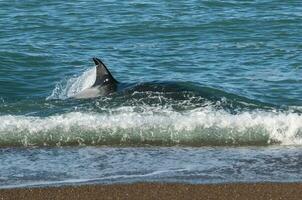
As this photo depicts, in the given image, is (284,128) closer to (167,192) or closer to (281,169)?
(281,169)

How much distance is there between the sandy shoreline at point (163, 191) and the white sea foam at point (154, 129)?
2.63m

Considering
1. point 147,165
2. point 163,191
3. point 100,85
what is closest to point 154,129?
point 147,165

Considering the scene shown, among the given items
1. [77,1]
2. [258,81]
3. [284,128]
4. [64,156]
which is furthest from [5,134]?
[77,1]

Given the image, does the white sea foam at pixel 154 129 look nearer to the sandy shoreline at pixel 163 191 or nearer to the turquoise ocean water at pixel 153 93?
the turquoise ocean water at pixel 153 93

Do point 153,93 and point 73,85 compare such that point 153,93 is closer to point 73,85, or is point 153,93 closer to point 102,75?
point 102,75

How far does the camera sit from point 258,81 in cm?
1728

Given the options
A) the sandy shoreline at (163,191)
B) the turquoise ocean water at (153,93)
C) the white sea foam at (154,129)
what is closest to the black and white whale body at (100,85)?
the turquoise ocean water at (153,93)

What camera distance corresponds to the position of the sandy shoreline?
9.42 metres

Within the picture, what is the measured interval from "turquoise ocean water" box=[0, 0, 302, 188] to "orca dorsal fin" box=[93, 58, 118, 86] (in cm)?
31

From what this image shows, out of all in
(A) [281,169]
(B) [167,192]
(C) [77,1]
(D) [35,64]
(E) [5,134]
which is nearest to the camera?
(B) [167,192]

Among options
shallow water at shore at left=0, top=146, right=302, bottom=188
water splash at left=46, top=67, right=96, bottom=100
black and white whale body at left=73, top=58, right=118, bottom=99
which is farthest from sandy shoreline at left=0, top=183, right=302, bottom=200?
water splash at left=46, top=67, right=96, bottom=100

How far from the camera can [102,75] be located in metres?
15.8

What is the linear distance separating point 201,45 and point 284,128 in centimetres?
839

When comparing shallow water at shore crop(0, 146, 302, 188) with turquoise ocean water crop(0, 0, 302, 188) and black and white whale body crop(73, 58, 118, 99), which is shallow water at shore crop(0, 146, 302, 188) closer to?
turquoise ocean water crop(0, 0, 302, 188)
